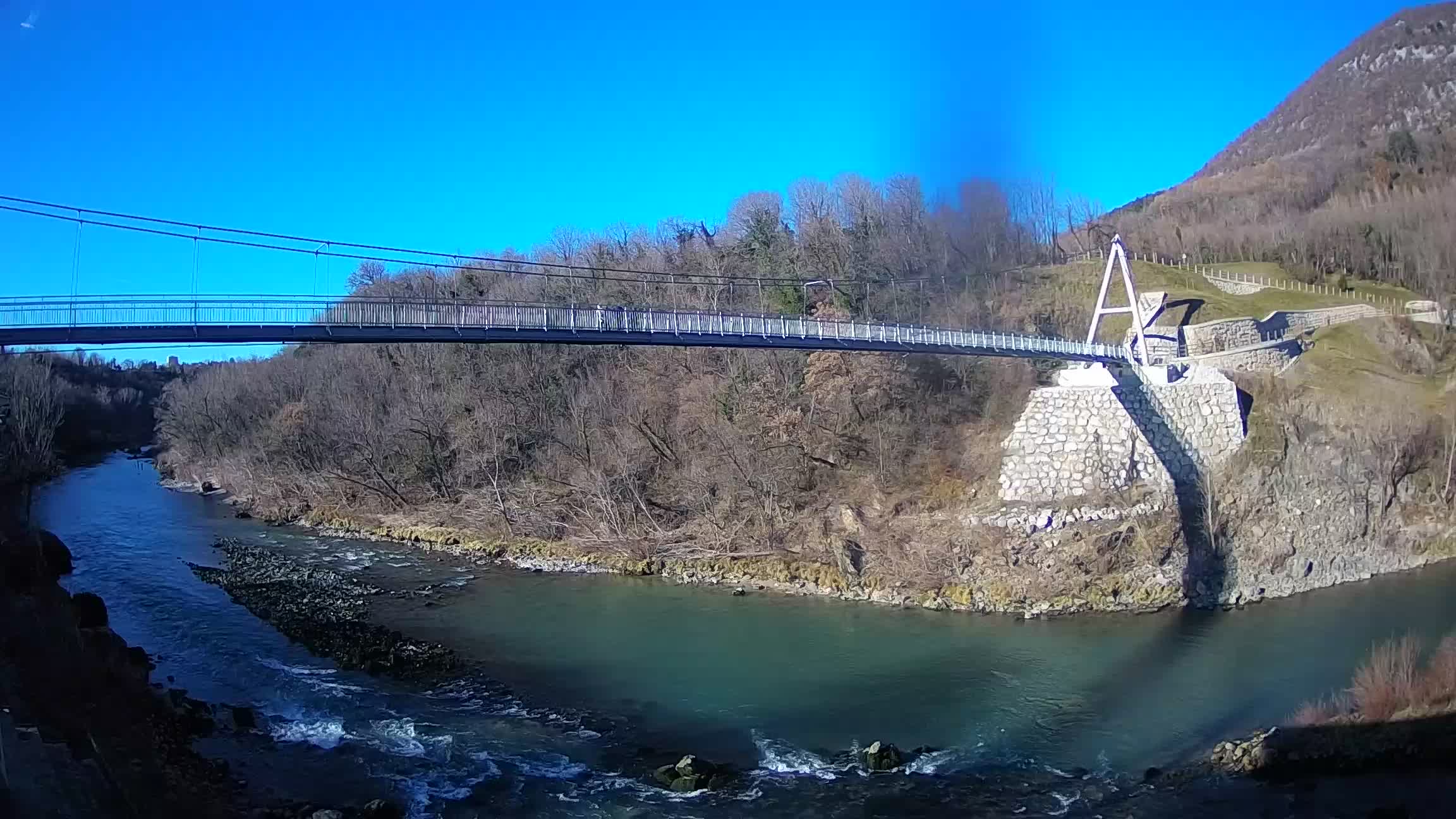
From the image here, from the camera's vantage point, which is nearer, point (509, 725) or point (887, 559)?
point (509, 725)

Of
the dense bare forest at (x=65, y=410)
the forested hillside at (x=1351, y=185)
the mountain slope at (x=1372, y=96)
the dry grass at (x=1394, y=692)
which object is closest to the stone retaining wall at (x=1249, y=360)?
the forested hillside at (x=1351, y=185)

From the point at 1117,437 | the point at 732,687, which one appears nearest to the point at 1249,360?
the point at 1117,437

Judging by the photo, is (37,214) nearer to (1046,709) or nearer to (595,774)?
(595,774)

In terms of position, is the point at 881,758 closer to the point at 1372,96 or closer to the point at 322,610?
the point at 322,610

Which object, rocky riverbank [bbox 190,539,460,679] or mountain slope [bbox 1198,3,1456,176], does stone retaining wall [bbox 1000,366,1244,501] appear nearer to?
rocky riverbank [bbox 190,539,460,679]

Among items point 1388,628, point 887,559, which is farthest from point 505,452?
point 1388,628

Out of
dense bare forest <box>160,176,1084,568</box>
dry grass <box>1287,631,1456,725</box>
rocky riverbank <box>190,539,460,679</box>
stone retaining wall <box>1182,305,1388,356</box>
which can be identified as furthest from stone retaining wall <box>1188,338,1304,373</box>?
rocky riverbank <box>190,539,460,679</box>
